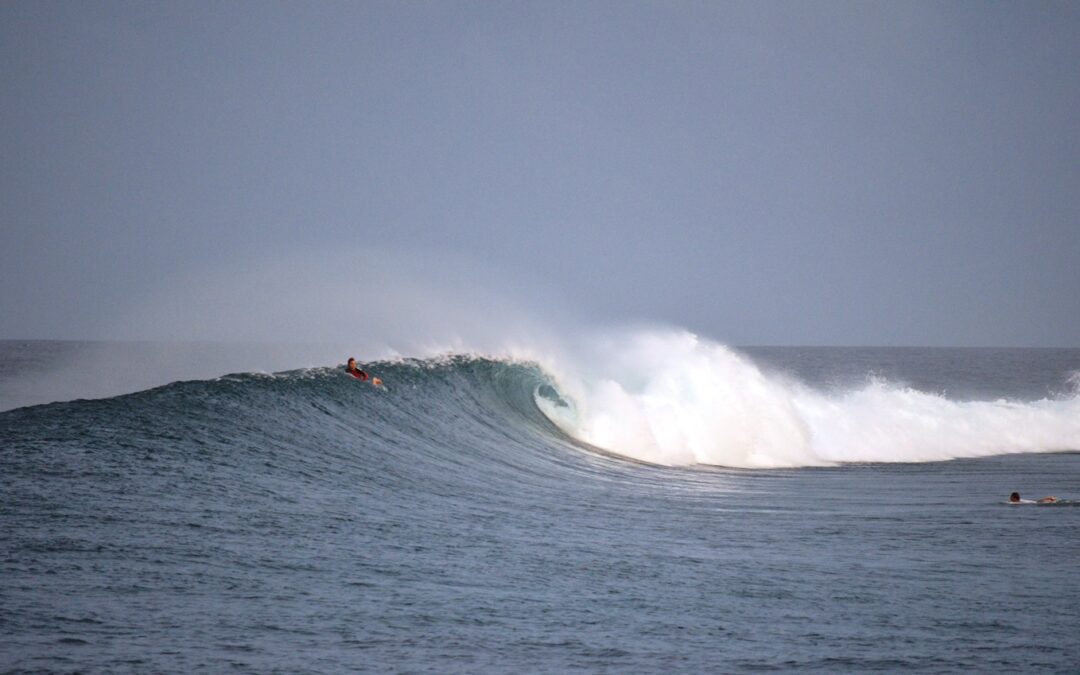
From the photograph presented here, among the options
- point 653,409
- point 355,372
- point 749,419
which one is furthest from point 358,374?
point 749,419

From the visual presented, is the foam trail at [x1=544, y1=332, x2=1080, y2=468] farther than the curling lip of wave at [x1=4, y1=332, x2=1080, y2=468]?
Yes

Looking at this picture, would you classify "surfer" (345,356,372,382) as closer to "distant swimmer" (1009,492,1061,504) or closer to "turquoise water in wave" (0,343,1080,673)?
"turquoise water in wave" (0,343,1080,673)

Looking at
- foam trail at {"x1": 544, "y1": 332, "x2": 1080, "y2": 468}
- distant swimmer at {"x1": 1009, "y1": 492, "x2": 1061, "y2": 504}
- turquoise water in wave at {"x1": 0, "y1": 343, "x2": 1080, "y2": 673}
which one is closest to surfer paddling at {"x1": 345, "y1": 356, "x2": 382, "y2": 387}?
turquoise water in wave at {"x1": 0, "y1": 343, "x2": 1080, "y2": 673}

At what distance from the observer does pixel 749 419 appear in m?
27.9

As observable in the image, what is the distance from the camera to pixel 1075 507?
15695mm

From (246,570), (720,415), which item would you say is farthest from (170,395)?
(720,415)

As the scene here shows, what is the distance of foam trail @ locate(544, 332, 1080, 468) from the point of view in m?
25.6

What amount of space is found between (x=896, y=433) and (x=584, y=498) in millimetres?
19282

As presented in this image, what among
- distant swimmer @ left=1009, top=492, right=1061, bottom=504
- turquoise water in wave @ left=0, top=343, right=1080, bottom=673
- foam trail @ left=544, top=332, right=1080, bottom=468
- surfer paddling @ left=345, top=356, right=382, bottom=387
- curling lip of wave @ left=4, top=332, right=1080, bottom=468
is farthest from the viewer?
foam trail @ left=544, top=332, right=1080, bottom=468

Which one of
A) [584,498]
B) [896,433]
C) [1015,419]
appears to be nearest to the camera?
[584,498]

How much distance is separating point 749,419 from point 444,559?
19317 mm

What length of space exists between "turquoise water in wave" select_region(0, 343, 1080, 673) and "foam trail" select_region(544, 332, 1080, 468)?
23.6 feet

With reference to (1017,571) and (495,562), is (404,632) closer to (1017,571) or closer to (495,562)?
(495,562)

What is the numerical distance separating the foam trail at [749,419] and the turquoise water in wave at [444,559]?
720 cm
